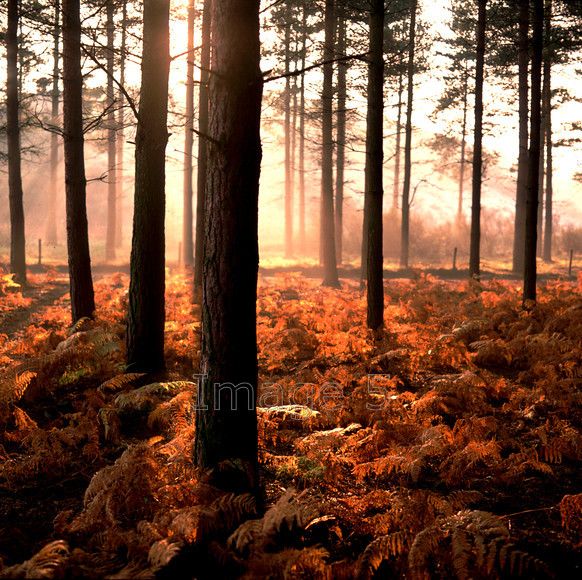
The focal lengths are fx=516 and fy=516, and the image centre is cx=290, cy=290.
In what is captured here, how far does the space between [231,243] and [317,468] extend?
1.99 metres

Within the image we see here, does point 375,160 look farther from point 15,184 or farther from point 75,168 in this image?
point 15,184

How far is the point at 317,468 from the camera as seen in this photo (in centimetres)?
425

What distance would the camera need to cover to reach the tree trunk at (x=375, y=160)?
9.02 m

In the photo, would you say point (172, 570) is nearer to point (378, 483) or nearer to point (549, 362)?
point (378, 483)

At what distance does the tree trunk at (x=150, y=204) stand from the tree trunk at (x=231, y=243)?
314cm

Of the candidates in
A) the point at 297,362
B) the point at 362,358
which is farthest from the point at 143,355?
the point at 362,358

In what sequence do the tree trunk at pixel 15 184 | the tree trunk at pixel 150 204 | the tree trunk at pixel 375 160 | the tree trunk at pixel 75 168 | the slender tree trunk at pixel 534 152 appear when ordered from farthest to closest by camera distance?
the tree trunk at pixel 15 184 → the slender tree trunk at pixel 534 152 → the tree trunk at pixel 375 160 → the tree trunk at pixel 75 168 → the tree trunk at pixel 150 204

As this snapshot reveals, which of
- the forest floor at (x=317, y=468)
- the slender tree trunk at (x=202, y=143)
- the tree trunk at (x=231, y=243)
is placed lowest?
the forest floor at (x=317, y=468)

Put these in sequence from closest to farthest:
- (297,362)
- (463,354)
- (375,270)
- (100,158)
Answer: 1. (463,354)
2. (297,362)
3. (375,270)
4. (100,158)

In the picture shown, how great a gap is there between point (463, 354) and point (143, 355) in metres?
4.47

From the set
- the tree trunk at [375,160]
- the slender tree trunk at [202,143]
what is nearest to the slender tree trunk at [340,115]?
the slender tree trunk at [202,143]

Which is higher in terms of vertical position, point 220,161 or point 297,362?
point 220,161

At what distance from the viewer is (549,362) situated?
7238mm

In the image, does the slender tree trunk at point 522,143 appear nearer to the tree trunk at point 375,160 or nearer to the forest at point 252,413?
the forest at point 252,413
